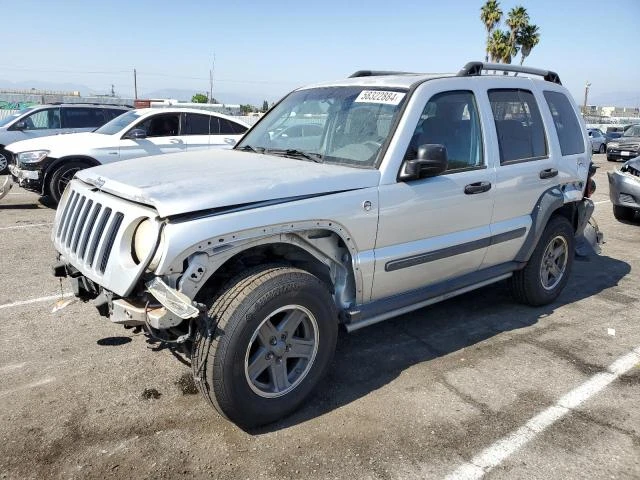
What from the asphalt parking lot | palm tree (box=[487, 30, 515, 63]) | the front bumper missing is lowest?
the asphalt parking lot

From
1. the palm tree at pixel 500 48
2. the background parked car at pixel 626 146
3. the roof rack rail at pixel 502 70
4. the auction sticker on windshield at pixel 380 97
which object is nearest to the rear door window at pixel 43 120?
the auction sticker on windshield at pixel 380 97

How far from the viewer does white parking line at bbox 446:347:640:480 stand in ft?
9.12

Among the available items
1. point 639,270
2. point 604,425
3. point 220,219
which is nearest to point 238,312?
point 220,219

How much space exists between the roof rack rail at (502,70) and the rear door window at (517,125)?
221 mm

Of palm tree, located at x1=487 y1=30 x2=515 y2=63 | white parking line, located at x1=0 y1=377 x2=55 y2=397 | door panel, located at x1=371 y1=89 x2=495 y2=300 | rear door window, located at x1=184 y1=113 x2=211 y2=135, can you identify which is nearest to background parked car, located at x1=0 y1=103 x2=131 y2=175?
rear door window, located at x1=184 y1=113 x2=211 y2=135

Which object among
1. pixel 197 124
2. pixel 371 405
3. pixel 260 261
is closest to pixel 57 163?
pixel 197 124

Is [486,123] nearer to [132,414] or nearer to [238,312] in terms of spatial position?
[238,312]

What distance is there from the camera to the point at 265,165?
11.6 ft

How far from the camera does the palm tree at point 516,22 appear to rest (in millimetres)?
39188

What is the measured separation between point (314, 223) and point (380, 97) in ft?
4.14

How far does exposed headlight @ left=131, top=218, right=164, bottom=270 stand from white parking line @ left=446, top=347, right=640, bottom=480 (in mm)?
1843

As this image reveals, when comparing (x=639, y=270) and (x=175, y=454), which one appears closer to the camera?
(x=175, y=454)

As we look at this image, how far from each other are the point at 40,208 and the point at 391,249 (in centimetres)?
801

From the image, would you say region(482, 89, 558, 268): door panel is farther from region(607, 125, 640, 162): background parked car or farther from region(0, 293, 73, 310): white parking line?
region(607, 125, 640, 162): background parked car
